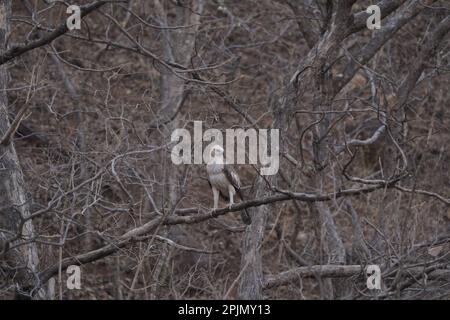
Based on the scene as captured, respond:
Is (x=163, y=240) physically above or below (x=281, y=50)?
below

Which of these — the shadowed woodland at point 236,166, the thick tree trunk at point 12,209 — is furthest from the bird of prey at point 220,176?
the thick tree trunk at point 12,209

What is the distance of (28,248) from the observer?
8586 millimetres

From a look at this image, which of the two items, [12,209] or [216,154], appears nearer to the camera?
[12,209]

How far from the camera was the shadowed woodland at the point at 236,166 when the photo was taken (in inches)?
306

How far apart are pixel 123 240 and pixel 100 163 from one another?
34.7 inches

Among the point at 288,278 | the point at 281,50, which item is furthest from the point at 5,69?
the point at 281,50

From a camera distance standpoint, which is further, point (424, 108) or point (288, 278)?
point (424, 108)

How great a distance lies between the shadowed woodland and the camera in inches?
306

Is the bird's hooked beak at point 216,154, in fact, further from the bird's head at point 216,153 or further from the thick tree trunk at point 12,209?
the thick tree trunk at point 12,209

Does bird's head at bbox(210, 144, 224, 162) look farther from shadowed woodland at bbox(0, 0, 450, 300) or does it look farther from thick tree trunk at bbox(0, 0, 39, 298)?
thick tree trunk at bbox(0, 0, 39, 298)

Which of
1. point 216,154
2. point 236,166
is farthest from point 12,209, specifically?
point 236,166

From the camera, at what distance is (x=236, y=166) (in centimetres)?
1220

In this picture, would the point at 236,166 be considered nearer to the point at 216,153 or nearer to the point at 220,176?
the point at 220,176
